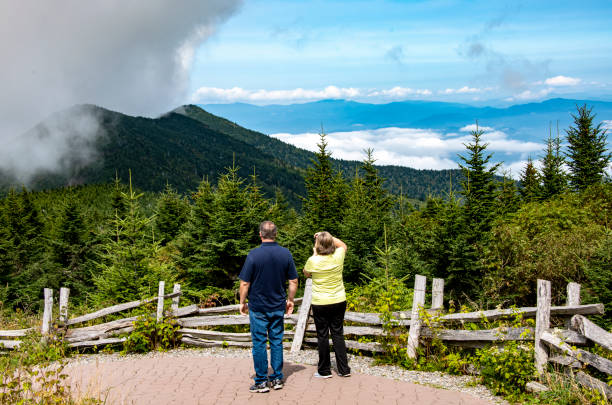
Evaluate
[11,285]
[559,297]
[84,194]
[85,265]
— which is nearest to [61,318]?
[559,297]

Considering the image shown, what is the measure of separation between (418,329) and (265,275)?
300 centimetres

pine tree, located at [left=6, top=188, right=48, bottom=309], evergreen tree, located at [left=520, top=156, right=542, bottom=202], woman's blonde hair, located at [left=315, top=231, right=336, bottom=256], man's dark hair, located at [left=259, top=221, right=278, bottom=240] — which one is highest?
evergreen tree, located at [left=520, top=156, right=542, bottom=202]

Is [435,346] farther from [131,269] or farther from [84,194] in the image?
[84,194]

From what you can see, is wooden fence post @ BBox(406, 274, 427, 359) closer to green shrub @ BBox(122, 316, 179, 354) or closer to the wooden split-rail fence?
the wooden split-rail fence

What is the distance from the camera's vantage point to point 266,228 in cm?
656

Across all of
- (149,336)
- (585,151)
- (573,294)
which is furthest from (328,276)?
(585,151)

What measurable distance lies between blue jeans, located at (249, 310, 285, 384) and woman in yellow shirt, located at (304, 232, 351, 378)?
68cm

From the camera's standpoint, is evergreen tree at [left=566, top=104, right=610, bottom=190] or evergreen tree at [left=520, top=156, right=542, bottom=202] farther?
evergreen tree at [left=520, top=156, right=542, bottom=202]

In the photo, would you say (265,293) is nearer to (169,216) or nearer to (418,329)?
(418,329)

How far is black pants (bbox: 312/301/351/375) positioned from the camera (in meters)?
6.99

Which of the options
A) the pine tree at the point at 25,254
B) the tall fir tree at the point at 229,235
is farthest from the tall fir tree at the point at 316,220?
the pine tree at the point at 25,254

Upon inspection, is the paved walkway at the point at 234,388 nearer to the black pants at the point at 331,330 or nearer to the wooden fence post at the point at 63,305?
the black pants at the point at 331,330

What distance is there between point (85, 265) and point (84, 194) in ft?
268

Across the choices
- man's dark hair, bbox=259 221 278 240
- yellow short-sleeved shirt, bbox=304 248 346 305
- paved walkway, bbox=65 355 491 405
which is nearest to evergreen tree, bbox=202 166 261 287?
paved walkway, bbox=65 355 491 405
